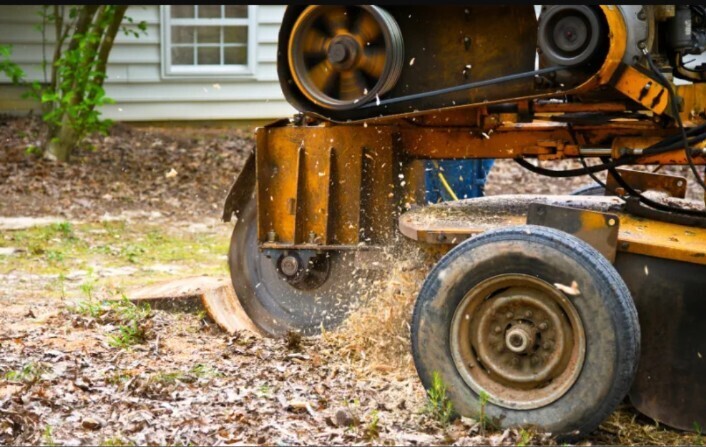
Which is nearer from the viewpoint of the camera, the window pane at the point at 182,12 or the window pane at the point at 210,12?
the window pane at the point at 182,12

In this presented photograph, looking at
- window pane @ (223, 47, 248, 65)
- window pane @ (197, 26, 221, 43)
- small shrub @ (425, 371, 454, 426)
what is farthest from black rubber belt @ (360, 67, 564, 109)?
window pane @ (197, 26, 221, 43)

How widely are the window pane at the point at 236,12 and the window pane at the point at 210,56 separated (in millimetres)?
521

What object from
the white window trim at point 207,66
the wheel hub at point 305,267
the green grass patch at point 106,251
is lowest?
the green grass patch at point 106,251

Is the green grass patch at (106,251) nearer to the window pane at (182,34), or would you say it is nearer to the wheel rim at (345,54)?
the wheel rim at (345,54)

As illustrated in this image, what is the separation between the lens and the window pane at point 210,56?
15.4 m

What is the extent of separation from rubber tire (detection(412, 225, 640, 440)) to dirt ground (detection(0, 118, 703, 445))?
0.12 m

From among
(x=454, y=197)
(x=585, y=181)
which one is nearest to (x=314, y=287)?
(x=454, y=197)

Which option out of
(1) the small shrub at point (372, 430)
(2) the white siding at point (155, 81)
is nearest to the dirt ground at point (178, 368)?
(1) the small shrub at point (372, 430)

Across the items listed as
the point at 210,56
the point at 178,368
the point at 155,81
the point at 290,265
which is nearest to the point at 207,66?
the point at 210,56

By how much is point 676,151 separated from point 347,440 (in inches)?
99.6

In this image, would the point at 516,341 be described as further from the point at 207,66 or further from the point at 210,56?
the point at 210,56

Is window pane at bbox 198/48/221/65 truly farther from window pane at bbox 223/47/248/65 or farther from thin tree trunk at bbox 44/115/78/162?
thin tree trunk at bbox 44/115/78/162

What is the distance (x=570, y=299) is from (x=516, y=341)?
33 centimetres

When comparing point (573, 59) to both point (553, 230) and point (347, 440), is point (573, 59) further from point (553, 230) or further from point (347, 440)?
point (347, 440)
